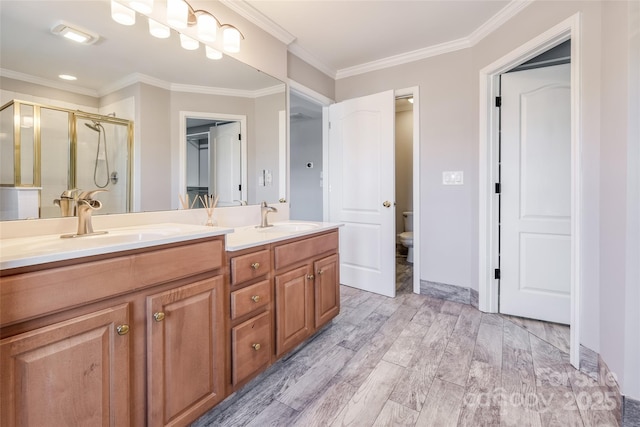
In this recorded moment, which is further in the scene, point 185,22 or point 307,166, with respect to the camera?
point 307,166

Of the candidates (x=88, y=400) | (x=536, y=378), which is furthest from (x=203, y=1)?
(x=536, y=378)

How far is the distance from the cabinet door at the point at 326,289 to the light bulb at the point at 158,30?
1.58 m

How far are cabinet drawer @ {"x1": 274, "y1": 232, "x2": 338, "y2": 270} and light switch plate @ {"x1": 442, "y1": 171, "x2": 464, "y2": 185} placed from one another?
1.26 meters

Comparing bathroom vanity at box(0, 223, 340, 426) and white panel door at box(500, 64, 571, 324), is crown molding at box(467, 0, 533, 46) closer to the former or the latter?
white panel door at box(500, 64, 571, 324)

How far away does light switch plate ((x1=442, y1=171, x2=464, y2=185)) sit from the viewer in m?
2.70

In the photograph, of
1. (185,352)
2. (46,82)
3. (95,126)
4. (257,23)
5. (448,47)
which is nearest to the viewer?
(185,352)

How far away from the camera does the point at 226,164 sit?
2.08 meters

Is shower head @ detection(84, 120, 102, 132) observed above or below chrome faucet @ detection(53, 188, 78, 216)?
above

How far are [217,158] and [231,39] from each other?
76cm

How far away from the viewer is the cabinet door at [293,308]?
66.4 inches

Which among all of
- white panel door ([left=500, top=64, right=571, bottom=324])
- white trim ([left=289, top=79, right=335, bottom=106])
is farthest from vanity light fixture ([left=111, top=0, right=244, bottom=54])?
Answer: white panel door ([left=500, top=64, right=571, bottom=324])

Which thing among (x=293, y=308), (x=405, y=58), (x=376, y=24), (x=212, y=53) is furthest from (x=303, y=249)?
(x=405, y=58)

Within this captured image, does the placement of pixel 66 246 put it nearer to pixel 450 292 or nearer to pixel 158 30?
pixel 158 30

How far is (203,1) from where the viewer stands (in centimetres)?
183
